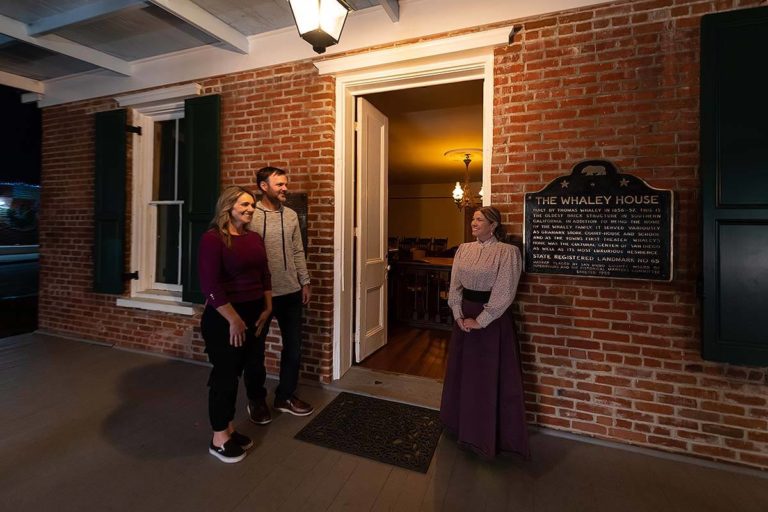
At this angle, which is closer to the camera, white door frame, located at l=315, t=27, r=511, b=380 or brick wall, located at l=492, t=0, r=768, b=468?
brick wall, located at l=492, t=0, r=768, b=468

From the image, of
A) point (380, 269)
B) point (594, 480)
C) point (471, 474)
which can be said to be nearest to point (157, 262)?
point (380, 269)

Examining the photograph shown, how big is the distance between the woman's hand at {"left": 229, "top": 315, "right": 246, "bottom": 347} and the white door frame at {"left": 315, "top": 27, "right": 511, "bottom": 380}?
49.5 inches

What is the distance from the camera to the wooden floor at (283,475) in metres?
1.81

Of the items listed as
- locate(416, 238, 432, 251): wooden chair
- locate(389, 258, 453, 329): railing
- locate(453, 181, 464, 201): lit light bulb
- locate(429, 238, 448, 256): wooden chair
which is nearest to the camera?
locate(389, 258, 453, 329): railing

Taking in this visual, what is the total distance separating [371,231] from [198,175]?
1.88 meters

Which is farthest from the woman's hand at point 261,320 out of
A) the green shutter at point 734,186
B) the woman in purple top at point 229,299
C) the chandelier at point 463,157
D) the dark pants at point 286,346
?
the chandelier at point 463,157

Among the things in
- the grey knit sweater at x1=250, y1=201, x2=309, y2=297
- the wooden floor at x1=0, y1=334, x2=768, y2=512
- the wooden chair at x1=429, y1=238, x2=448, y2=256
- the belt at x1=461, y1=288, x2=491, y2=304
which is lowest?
the wooden floor at x1=0, y1=334, x2=768, y2=512

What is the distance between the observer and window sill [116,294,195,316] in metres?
3.78

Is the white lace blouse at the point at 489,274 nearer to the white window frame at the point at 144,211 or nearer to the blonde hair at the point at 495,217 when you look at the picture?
the blonde hair at the point at 495,217

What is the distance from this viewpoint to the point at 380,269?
4008 millimetres

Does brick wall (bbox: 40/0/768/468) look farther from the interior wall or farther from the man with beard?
the interior wall

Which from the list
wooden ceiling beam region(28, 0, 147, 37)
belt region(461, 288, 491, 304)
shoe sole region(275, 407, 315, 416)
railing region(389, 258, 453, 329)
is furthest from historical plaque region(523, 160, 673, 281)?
wooden ceiling beam region(28, 0, 147, 37)

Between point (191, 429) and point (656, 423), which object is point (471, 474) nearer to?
point (656, 423)

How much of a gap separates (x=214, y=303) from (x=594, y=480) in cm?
242
